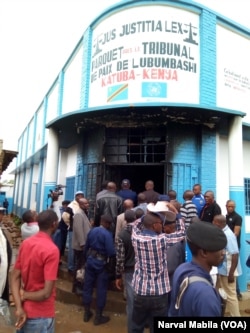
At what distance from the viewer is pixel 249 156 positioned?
8.64 meters

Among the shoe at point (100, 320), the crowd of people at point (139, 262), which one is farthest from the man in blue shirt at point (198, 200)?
the shoe at point (100, 320)

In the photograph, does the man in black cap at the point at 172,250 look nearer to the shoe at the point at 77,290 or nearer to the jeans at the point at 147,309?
the jeans at the point at 147,309

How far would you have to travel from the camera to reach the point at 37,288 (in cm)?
246

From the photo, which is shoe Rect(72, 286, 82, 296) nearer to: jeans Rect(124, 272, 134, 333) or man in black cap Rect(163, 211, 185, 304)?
jeans Rect(124, 272, 134, 333)

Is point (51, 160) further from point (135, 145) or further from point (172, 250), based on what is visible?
point (172, 250)

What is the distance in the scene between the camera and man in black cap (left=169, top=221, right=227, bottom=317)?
151cm

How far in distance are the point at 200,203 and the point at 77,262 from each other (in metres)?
2.67

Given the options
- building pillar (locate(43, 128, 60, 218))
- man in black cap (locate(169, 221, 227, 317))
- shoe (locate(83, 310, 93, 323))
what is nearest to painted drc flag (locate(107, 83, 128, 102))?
building pillar (locate(43, 128, 60, 218))

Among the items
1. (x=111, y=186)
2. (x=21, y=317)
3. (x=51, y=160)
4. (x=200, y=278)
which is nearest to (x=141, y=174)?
(x=51, y=160)

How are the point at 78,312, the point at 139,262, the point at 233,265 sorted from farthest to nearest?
1. the point at 78,312
2. the point at 233,265
3. the point at 139,262

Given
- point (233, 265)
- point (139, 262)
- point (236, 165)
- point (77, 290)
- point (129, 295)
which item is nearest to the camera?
point (139, 262)

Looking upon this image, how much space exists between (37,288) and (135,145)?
522cm

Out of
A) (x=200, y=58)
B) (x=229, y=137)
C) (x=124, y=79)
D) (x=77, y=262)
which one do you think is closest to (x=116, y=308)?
(x=77, y=262)

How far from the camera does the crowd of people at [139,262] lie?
67.2 inches
